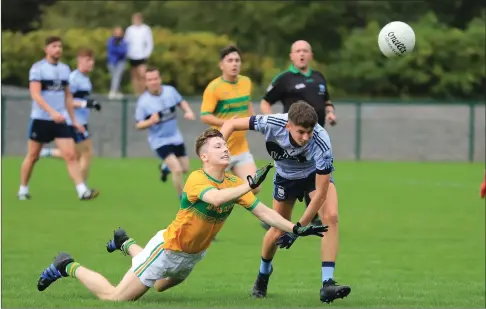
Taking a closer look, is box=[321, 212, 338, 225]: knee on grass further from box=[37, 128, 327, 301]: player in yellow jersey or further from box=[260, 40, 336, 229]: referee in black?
box=[260, 40, 336, 229]: referee in black

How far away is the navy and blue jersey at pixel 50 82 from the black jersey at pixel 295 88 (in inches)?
161

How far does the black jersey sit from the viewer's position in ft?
45.3

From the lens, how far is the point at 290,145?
30.5 feet

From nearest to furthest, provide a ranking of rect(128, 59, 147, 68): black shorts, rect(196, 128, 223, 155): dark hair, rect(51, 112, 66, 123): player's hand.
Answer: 1. rect(196, 128, 223, 155): dark hair
2. rect(51, 112, 66, 123): player's hand
3. rect(128, 59, 147, 68): black shorts

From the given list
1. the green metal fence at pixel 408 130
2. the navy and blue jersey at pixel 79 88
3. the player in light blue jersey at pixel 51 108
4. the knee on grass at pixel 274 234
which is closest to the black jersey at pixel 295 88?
the player in light blue jersey at pixel 51 108

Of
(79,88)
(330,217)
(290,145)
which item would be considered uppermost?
(79,88)

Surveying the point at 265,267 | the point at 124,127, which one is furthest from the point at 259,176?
the point at 124,127

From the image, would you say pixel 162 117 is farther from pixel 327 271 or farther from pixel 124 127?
pixel 124 127

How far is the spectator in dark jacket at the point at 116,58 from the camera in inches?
1115

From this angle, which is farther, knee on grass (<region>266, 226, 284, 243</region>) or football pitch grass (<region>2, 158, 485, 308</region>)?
knee on grass (<region>266, 226, 284, 243</region>)

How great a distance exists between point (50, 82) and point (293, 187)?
7.77 meters

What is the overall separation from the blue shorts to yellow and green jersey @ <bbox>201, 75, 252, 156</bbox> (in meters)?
3.16

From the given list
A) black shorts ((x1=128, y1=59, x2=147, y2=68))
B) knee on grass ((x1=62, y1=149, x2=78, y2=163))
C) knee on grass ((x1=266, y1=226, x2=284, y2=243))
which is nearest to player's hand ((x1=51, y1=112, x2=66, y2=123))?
knee on grass ((x1=62, y1=149, x2=78, y2=163))

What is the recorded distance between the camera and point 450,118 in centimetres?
2898
